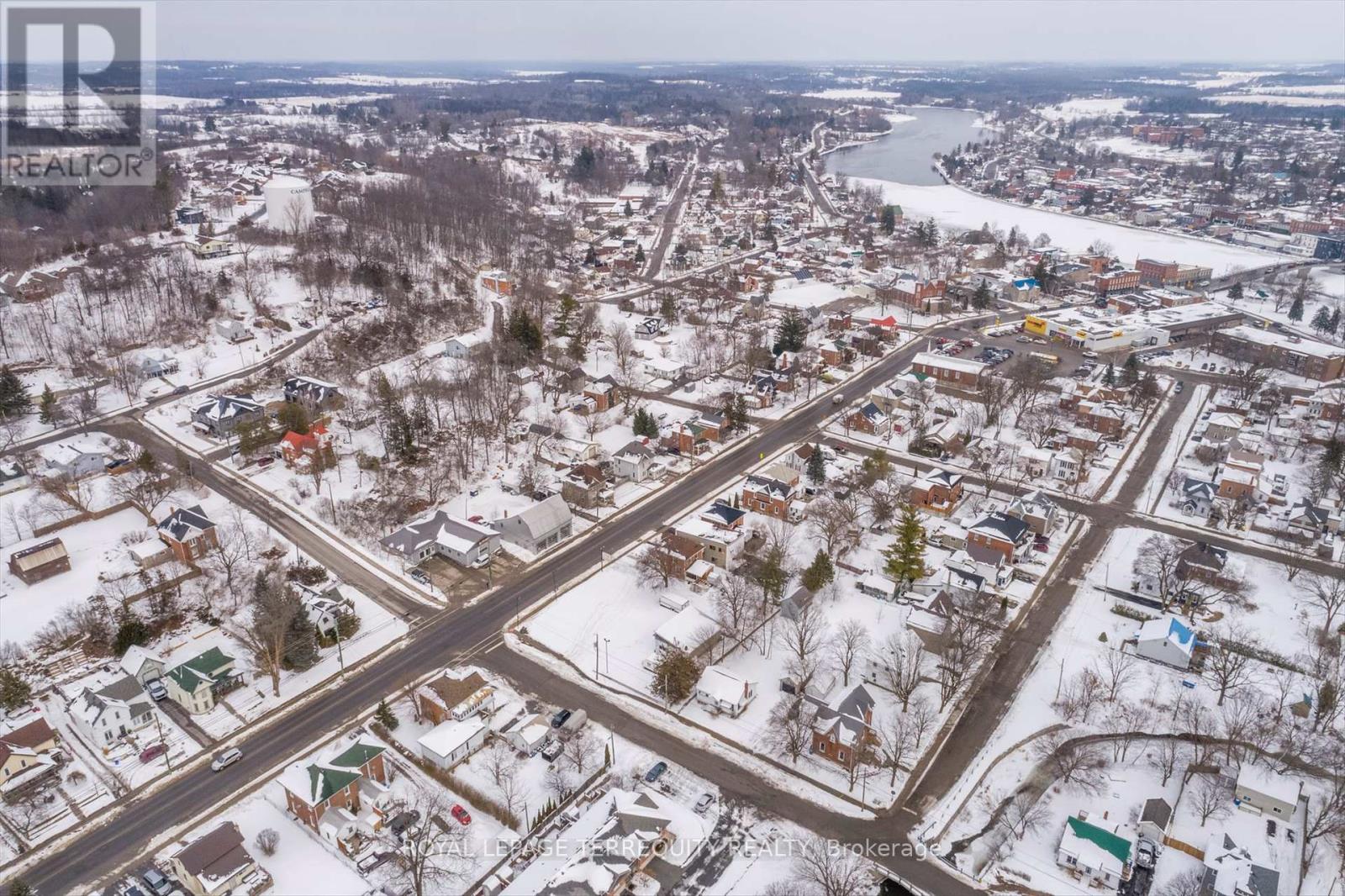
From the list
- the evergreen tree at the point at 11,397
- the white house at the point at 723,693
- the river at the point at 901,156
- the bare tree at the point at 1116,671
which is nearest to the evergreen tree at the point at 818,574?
the white house at the point at 723,693

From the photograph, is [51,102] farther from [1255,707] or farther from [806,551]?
[1255,707]

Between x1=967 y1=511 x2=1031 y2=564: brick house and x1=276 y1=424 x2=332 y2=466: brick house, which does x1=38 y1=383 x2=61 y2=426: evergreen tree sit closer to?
x1=276 y1=424 x2=332 y2=466: brick house

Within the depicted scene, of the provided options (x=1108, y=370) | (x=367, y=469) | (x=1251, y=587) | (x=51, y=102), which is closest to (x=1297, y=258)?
(x=1108, y=370)

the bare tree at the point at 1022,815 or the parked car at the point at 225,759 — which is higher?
the bare tree at the point at 1022,815

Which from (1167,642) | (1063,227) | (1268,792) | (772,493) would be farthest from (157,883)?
(1063,227)

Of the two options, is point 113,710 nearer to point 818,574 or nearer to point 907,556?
point 818,574

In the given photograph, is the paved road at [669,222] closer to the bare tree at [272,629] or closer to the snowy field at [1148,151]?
the bare tree at [272,629]
